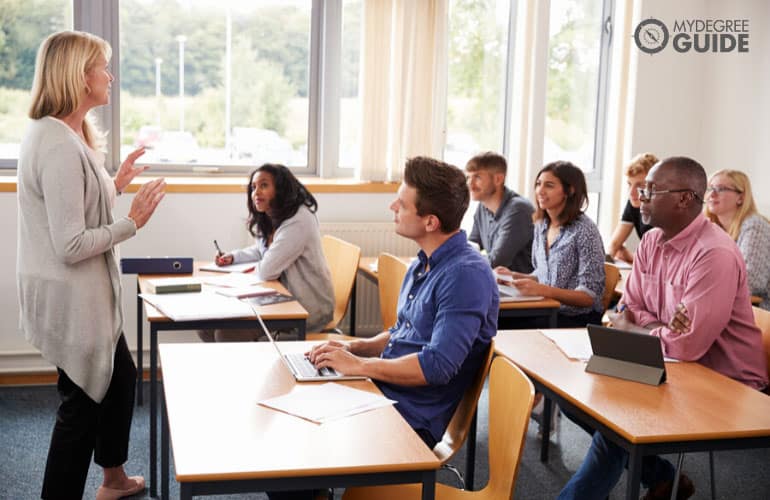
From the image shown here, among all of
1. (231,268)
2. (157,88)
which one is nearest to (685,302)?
(231,268)

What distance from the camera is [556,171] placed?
3.82 m

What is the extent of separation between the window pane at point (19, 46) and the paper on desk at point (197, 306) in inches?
75.2

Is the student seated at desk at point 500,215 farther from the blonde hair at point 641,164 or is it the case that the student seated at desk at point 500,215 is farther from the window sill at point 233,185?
the blonde hair at point 641,164

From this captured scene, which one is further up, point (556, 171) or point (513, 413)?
point (556, 171)

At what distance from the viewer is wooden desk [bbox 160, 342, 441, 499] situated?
5.64 ft

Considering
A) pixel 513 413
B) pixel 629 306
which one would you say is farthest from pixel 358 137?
pixel 513 413

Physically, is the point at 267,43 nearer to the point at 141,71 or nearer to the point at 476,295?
the point at 141,71

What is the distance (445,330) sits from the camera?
88.7 inches

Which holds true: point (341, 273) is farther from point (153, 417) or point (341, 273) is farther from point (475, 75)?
point (475, 75)

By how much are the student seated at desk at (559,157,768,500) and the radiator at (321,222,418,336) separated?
237 cm

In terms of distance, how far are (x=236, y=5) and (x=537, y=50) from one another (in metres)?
1.90

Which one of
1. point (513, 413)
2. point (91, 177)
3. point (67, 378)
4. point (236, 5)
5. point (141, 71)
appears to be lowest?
point (67, 378)

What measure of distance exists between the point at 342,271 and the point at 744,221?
6.71 ft

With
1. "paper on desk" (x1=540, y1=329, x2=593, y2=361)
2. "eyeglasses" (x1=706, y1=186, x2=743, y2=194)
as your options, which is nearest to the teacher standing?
"paper on desk" (x1=540, y1=329, x2=593, y2=361)
